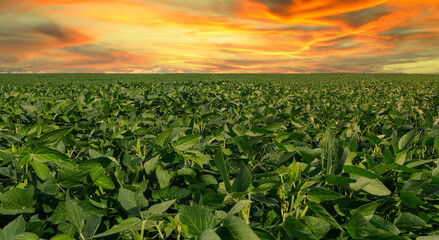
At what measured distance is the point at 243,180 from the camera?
0.87 metres

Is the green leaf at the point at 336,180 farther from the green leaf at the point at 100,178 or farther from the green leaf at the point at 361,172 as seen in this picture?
the green leaf at the point at 100,178

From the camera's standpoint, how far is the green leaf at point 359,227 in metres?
0.92

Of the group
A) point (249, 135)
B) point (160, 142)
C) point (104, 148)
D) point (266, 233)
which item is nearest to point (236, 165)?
point (249, 135)

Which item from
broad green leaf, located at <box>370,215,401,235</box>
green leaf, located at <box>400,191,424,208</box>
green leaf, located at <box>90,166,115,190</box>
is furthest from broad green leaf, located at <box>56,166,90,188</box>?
green leaf, located at <box>400,191,424,208</box>

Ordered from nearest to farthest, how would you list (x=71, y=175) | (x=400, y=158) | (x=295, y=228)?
(x=295, y=228)
(x=71, y=175)
(x=400, y=158)

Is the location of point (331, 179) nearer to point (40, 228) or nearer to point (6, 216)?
point (40, 228)

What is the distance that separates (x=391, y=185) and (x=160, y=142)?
1118mm

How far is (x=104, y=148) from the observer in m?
1.84

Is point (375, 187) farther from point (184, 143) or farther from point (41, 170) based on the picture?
point (41, 170)

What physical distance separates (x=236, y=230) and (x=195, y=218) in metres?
0.12

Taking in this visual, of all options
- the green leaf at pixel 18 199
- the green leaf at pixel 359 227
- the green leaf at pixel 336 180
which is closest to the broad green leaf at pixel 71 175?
the green leaf at pixel 18 199

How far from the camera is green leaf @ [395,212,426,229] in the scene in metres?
1.10

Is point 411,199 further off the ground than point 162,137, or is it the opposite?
point 162,137

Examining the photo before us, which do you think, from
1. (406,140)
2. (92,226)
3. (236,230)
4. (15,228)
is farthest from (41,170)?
(406,140)
